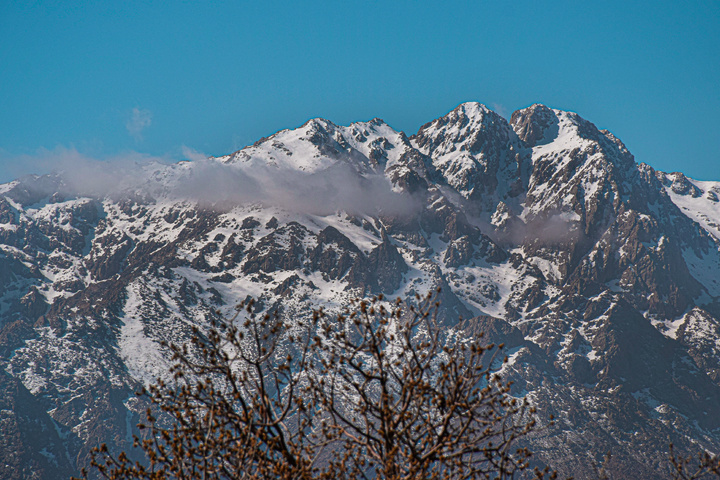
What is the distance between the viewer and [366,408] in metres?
15.4

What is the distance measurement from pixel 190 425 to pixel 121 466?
1.94 meters

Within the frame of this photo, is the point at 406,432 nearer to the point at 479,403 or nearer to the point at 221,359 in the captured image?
the point at 479,403

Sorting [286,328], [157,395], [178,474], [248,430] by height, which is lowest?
[178,474]

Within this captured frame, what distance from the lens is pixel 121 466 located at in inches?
605

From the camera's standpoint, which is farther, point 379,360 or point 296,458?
point 296,458

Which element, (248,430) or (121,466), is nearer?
(248,430)

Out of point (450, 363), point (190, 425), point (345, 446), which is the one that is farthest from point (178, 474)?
point (450, 363)

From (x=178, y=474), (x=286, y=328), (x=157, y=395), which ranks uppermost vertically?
(x=286, y=328)

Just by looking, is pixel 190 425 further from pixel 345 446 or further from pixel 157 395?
pixel 345 446

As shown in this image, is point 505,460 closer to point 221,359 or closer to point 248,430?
point 248,430

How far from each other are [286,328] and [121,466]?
5.54 m

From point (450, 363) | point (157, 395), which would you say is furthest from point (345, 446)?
point (157, 395)

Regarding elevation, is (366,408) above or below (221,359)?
below

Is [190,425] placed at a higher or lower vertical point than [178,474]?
higher
